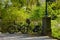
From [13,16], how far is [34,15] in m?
1.40

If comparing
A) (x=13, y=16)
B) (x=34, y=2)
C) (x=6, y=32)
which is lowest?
(x=6, y=32)

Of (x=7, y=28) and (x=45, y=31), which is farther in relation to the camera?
(x=7, y=28)

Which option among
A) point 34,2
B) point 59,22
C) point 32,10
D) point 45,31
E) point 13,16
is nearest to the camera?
point 59,22

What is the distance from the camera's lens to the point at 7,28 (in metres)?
12.4

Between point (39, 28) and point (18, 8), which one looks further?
point (18, 8)

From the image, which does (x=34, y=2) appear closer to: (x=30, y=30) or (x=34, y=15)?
(x=34, y=15)

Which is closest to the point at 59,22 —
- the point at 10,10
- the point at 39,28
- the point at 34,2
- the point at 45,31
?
the point at 45,31

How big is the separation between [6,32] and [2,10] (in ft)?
6.41

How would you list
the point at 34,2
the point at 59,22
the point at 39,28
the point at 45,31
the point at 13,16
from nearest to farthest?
the point at 59,22
the point at 45,31
the point at 39,28
the point at 13,16
the point at 34,2

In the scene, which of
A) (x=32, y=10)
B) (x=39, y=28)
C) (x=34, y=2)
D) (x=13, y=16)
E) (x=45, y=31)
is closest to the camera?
(x=45, y=31)

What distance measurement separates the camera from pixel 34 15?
13305 millimetres

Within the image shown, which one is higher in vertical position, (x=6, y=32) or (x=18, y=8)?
(x=18, y=8)

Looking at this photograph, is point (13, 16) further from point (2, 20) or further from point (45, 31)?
point (45, 31)

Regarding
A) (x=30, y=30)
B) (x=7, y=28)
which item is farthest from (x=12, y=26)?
(x=30, y=30)
